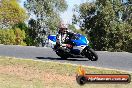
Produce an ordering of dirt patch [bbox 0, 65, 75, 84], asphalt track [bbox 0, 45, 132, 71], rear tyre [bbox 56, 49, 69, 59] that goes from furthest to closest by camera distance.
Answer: rear tyre [bbox 56, 49, 69, 59]
asphalt track [bbox 0, 45, 132, 71]
dirt patch [bbox 0, 65, 75, 84]

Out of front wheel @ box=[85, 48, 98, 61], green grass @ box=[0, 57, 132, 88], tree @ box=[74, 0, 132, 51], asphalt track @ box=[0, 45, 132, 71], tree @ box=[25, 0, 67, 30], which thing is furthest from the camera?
tree @ box=[25, 0, 67, 30]

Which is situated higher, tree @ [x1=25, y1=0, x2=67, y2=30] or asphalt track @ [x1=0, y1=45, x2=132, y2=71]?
tree @ [x1=25, y1=0, x2=67, y2=30]

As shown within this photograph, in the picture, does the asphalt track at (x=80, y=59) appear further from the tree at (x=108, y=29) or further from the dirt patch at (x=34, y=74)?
the tree at (x=108, y=29)

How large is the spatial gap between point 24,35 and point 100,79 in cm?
5147

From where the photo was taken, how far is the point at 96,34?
48281mm

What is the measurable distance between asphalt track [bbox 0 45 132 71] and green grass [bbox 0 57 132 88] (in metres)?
1.35

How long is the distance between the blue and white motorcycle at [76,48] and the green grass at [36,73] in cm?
187

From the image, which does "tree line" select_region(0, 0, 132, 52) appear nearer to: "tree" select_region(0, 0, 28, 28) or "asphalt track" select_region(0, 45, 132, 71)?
"tree" select_region(0, 0, 28, 28)

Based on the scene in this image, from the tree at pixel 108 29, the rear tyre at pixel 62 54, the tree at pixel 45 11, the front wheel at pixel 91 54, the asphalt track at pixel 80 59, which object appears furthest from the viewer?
the tree at pixel 45 11

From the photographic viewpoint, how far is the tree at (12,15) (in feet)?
207

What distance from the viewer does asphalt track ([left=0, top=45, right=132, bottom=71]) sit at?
1537cm

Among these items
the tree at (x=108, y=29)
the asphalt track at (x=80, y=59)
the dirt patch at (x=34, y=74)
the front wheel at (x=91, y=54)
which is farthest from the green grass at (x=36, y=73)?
the tree at (x=108, y=29)

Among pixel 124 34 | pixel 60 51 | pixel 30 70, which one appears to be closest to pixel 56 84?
pixel 30 70

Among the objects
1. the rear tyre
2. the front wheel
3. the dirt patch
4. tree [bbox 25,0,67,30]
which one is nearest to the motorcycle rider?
the rear tyre
